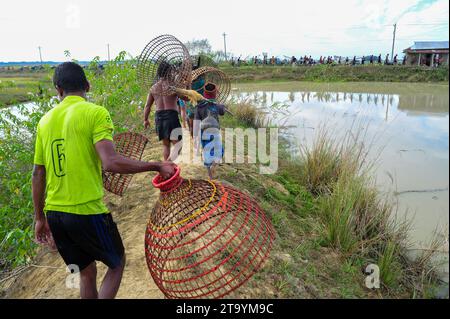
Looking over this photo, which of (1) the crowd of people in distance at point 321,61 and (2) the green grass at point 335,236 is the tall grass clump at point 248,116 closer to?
(2) the green grass at point 335,236

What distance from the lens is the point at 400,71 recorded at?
24.6m

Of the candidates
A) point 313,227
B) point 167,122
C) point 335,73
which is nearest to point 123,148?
point 167,122

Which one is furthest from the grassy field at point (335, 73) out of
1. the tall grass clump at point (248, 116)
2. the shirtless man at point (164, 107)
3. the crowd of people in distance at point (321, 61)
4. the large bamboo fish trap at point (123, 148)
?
the large bamboo fish trap at point (123, 148)

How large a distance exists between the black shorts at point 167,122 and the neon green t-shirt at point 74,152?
2365 millimetres

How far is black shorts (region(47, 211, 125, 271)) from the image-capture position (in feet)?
6.04

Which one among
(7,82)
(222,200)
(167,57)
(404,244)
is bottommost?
(404,244)

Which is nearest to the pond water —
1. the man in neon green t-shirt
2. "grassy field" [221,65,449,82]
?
the man in neon green t-shirt

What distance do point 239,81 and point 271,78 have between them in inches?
106

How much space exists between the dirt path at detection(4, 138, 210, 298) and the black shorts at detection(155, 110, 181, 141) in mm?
690

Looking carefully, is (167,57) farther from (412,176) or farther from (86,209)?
(412,176)

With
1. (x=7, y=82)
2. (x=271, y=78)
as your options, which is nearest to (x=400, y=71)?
(x=271, y=78)

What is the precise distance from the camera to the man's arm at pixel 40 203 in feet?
6.52

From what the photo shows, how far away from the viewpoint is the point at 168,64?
418 cm

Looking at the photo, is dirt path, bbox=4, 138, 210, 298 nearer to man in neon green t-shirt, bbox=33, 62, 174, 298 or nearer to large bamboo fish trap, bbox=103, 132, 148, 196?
large bamboo fish trap, bbox=103, 132, 148, 196
